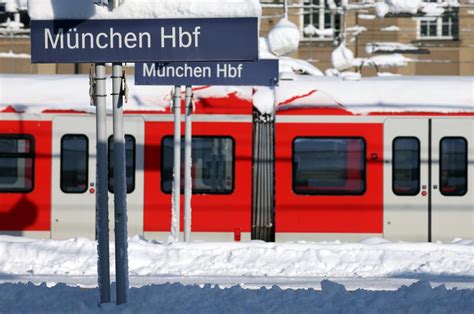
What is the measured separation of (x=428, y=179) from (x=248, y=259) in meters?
3.79

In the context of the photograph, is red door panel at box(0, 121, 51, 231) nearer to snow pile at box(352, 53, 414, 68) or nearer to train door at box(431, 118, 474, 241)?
train door at box(431, 118, 474, 241)

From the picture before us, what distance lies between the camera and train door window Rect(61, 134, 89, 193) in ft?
60.7

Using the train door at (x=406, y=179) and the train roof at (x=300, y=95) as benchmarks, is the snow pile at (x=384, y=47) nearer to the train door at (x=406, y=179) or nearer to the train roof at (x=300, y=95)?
the train roof at (x=300, y=95)

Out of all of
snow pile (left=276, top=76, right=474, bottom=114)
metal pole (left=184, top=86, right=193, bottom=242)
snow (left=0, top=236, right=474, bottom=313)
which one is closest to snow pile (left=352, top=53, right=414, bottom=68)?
snow pile (left=276, top=76, right=474, bottom=114)

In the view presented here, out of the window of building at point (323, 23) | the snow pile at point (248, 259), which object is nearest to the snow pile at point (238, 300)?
the snow pile at point (248, 259)

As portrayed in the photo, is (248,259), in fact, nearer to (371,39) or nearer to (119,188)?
(119,188)

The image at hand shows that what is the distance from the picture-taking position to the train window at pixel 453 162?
18328 mm

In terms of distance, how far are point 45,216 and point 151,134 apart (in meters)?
2.03

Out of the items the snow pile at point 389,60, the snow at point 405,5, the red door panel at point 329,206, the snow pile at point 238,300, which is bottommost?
the snow pile at point 238,300

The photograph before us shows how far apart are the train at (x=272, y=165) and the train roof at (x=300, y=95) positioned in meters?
0.02

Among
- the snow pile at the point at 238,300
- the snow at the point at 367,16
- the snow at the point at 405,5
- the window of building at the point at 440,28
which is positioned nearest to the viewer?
the snow pile at the point at 238,300

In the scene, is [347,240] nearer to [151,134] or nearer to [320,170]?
[320,170]

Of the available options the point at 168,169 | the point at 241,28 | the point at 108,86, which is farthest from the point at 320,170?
the point at 241,28

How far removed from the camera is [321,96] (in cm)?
1848
